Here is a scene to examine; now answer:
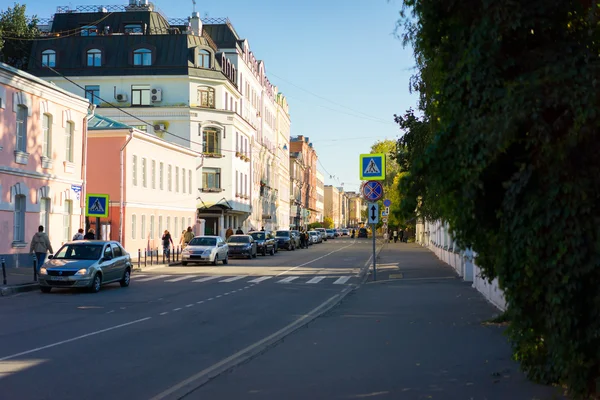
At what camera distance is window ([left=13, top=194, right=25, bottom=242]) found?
97.4ft

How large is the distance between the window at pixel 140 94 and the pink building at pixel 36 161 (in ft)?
81.7

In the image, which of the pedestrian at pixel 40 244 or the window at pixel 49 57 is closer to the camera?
the pedestrian at pixel 40 244

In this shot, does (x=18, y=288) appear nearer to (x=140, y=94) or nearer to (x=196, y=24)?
(x=140, y=94)

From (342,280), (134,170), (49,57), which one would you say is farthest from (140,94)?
(342,280)

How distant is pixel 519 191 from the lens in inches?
250

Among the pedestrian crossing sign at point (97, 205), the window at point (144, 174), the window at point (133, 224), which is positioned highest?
the window at point (144, 174)

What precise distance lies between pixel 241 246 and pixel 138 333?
34.2 metres

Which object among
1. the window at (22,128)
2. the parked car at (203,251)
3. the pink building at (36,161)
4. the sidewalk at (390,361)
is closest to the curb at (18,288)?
the pink building at (36,161)

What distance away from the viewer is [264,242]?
52938mm

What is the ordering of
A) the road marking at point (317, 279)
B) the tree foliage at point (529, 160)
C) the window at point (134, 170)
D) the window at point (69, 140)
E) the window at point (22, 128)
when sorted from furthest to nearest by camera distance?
the window at point (134, 170) < the window at point (69, 140) < the window at point (22, 128) < the road marking at point (317, 279) < the tree foliage at point (529, 160)

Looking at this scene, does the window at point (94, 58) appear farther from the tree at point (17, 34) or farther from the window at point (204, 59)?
the window at point (204, 59)

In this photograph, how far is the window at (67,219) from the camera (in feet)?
112

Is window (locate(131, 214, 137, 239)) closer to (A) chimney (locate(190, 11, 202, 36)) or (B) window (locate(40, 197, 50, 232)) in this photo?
(B) window (locate(40, 197, 50, 232))

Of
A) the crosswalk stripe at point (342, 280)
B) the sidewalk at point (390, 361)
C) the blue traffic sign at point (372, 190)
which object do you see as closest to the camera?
the sidewalk at point (390, 361)
